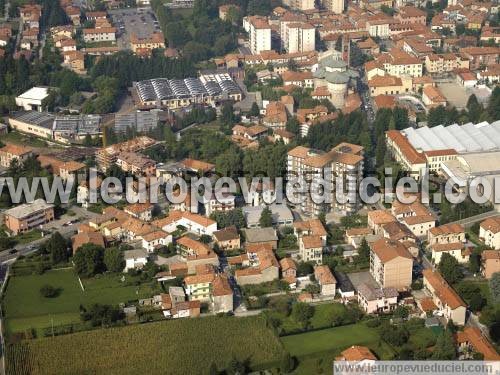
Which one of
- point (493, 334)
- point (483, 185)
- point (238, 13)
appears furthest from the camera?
point (238, 13)

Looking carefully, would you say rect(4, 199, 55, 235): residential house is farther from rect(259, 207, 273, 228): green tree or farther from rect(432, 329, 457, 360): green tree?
rect(432, 329, 457, 360): green tree

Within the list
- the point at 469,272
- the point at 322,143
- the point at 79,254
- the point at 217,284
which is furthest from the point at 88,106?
the point at 469,272

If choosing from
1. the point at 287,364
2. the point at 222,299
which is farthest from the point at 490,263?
the point at 222,299

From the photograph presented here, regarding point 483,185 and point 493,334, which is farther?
point 483,185

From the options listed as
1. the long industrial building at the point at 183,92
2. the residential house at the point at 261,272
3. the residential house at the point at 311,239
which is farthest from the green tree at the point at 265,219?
the long industrial building at the point at 183,92

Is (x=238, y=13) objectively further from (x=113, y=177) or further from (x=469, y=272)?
(x=469, y=272)

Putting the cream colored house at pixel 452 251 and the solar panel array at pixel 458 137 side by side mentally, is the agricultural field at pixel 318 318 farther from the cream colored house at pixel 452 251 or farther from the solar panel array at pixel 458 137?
the solar panel array at pixel 458 137

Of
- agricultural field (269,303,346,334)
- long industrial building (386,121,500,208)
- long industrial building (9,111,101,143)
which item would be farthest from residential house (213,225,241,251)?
long industrial building (9,111,101,143)
